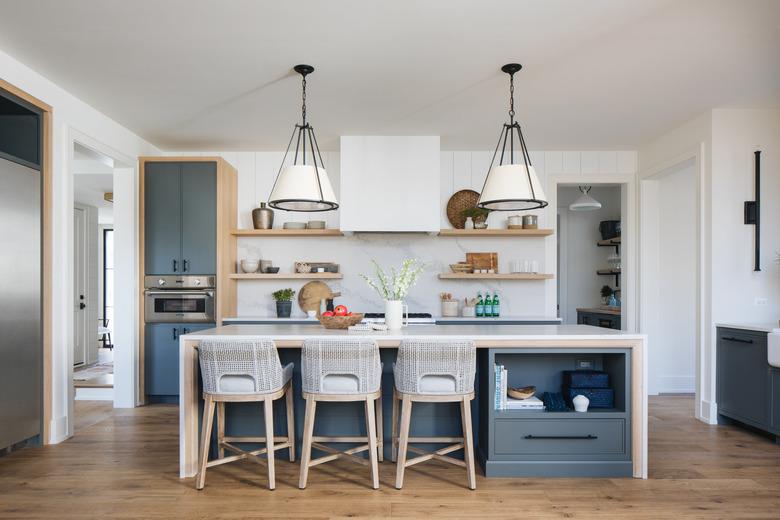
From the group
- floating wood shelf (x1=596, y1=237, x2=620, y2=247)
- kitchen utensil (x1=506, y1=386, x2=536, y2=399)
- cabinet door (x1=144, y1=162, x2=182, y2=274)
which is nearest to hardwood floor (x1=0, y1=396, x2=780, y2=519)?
kitchen utensil (x1=506, y1=386, x2=536, y2=399)

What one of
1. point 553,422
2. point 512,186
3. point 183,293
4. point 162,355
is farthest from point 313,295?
point 553,422

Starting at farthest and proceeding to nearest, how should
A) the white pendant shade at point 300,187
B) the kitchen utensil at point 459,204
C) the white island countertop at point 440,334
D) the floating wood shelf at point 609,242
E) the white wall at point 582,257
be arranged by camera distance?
the white wall at point 582,257, the floating wood shelf at point 609,242, the kitchen utensil at point 459,204, the white pendant shade at point 300,187, the white island countertop at point 440,334

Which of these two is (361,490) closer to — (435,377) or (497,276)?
(435,377)

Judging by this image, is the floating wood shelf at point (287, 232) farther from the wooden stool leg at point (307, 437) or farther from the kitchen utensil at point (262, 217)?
the wooden stool leg at point (307, 437)

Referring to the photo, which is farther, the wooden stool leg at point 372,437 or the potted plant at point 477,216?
the potted plant at point 477,216

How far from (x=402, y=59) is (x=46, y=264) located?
2.85 meters

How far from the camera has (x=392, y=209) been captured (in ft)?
16.4

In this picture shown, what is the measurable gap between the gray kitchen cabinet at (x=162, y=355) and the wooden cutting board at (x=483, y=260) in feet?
9.01

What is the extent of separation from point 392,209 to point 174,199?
6.94ft

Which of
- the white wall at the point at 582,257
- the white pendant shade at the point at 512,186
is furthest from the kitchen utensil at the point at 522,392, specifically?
the white wall at the point at 582,257

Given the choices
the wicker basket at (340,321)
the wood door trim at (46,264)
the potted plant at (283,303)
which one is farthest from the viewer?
the potted plant at (283,303)

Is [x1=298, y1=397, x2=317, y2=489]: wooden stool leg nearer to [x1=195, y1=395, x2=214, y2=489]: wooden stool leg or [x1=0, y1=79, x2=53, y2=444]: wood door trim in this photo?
[x1=195, y1=395, x2=214, y2=489]: wooden stool leg

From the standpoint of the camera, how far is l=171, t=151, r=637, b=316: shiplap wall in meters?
5.53

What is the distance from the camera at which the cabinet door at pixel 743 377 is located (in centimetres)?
380
